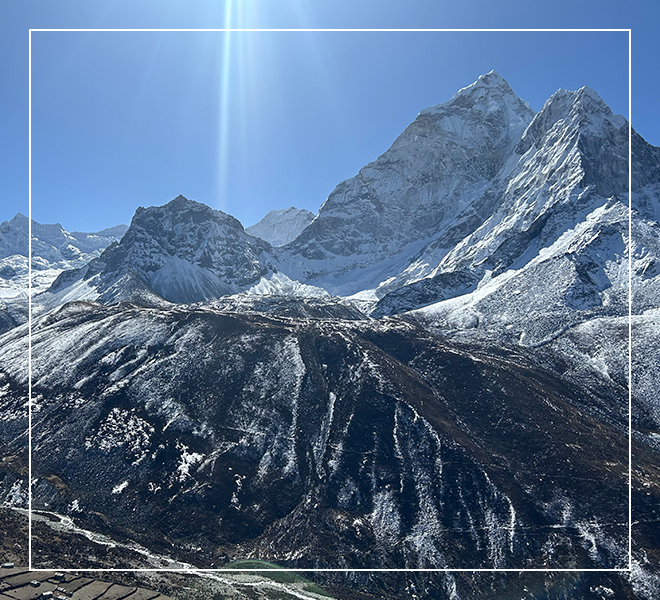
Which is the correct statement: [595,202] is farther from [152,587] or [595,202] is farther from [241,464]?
[152,587]

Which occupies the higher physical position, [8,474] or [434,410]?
[434,410]

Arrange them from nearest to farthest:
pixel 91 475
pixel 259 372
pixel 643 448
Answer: pixel 91 475, pixel 643 448, pixel 259 372

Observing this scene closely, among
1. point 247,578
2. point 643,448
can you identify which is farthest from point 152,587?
point 643,448

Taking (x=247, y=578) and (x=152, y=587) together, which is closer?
(x=152, y=587)

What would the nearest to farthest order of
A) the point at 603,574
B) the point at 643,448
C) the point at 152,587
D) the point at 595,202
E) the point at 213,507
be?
the point at 152,587
the point at 603,574
the point at 213,507
the point at 643,448
the point at 595,202

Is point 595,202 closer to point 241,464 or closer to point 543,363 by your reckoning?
point 543,363

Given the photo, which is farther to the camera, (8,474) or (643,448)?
(643,448)

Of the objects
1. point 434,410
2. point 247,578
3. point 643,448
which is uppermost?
point 434,410

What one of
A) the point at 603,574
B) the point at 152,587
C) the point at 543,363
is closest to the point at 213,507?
the point at 152,587

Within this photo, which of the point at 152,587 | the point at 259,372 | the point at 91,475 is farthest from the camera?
the point at 259,372
